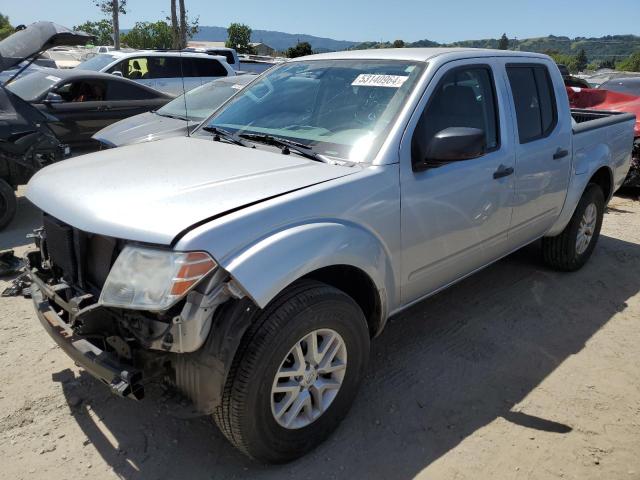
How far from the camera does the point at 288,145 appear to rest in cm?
299

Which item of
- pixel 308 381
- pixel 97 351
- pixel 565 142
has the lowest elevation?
pixel 308 381

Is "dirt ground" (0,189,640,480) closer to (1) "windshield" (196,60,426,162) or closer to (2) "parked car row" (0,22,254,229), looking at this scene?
(1) "windshield" (196,60,426,162)

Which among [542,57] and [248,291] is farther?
[542,57]

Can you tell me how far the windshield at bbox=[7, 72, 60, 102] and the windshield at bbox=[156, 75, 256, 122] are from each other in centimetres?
196

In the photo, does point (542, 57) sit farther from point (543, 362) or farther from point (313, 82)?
point (543, 362)

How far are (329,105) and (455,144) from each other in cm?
86

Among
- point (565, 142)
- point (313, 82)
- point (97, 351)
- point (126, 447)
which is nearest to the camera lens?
point (97, 351)

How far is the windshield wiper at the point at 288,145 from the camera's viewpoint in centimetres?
284

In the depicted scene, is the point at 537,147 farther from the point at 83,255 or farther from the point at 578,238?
the point at 83,255

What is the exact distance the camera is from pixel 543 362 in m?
3.50

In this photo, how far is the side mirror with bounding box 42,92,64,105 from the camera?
795 cm

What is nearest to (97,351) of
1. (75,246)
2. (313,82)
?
(75,246)

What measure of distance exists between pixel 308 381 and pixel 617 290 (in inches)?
133

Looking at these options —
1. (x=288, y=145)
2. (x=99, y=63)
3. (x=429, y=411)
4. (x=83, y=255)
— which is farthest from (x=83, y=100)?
(x=429, y=411)
